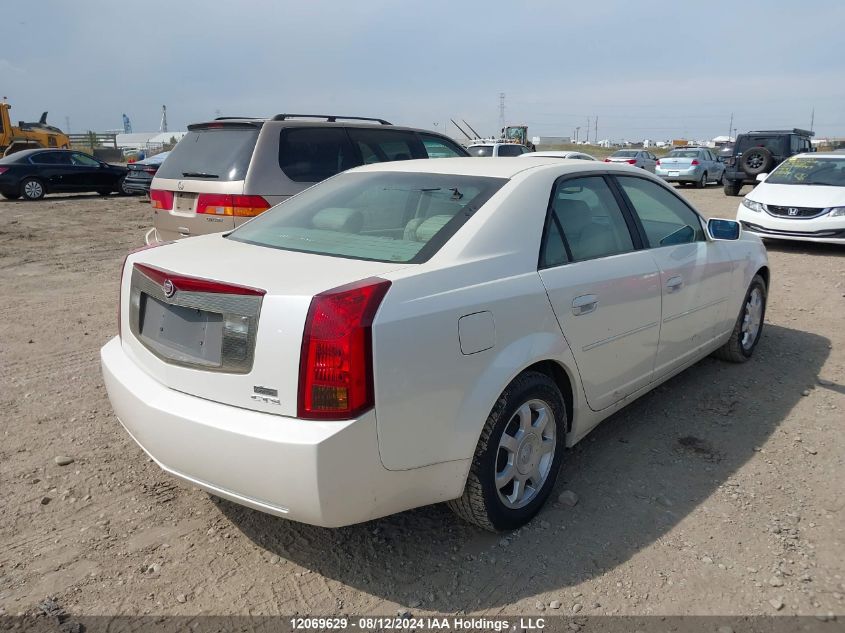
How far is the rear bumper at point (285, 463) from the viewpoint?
230cm

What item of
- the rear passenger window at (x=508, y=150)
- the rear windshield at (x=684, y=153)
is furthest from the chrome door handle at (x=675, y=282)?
the rear windshield at (x=684, y=153)

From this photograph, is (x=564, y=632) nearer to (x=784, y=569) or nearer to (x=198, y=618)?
(x=784, y=569)

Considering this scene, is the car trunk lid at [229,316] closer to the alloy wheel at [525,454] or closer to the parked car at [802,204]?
the alloy wheel at [525,454]

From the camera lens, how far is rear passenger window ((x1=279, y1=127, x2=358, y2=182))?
636 centimetres

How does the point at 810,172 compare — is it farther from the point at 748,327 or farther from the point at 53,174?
the point at 53,174

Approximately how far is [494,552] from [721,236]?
108 inches

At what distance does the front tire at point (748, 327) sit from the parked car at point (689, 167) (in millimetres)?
20353

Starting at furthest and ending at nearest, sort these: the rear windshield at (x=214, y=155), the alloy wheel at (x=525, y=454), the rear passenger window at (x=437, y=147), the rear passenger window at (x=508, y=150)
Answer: the rear passenger window at (x=508, y=150)
the rear passenger window at (x=437, y=147)
the rear windshield at (x=214, y=155)
the alloy wheel at (x=525, y=454)

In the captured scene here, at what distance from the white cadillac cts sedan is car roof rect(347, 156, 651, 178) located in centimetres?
2

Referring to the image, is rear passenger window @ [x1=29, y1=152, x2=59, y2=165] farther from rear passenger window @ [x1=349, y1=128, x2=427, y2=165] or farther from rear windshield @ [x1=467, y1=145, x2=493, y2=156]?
rear passenger window @ [x1=349, y1=128, x2=427, y2=165]

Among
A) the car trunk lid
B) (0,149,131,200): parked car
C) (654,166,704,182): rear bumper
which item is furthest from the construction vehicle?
the car trunk lid

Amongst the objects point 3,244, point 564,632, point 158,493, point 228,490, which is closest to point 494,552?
point 564,632

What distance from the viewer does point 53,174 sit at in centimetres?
1781

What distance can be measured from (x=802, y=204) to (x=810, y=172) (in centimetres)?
149
